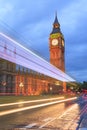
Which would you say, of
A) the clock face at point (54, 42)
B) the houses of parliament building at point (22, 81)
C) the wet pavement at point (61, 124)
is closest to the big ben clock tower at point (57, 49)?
the clock face at point (54, 42)

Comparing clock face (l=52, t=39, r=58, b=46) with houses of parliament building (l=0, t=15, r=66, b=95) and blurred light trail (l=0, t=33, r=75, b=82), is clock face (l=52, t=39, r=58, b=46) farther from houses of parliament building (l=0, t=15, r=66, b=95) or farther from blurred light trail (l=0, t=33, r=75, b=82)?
blurred light trail (l=0, t=33, r=75, b=82)

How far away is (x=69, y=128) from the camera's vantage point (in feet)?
38.7

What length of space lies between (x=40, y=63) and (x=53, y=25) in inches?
5646

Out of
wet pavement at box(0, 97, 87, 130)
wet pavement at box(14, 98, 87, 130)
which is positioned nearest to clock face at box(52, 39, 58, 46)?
wet pavement at box(0, 97, 87, 130)

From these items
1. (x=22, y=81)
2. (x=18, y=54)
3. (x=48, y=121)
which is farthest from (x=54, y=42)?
(x=48, y=121)

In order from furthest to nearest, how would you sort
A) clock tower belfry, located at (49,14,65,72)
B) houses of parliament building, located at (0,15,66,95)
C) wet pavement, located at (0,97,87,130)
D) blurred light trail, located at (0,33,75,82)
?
clock tower belfry, located at (49,14,65,72) < houses of parliament building, located at (0,15,66,95) < blurred light trail, located at (0,33,75,82) < wet pavement, located at (0,97,87,130)

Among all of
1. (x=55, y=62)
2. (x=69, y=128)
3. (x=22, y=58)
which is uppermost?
(x=55, y=62)

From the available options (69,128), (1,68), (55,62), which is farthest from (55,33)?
(69,128)

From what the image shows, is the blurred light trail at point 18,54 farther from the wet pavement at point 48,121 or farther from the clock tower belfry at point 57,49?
the clock tower belfry at point 57,49

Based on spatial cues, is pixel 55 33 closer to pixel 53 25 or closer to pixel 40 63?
pixel 53 25

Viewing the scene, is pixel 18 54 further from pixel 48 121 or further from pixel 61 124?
pixel 61 124

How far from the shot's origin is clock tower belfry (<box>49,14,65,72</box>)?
170750 mm

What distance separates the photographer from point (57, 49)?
174000 mm

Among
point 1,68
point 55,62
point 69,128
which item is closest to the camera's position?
point 69,128
